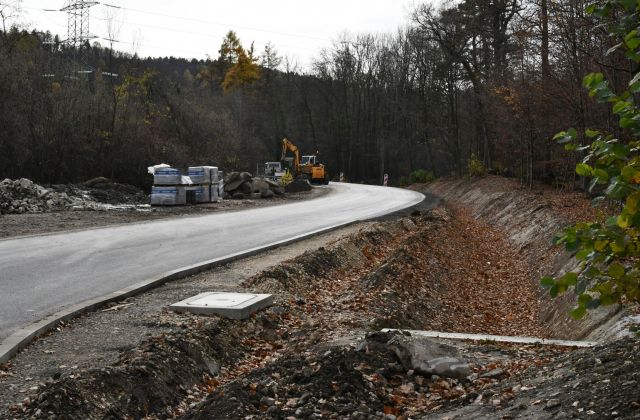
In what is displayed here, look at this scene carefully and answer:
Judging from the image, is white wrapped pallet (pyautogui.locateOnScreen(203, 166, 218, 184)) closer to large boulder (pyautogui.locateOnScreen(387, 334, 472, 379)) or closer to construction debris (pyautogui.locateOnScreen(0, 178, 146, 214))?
construction debris (pyautogui.locateOnScreen(0, 178, 146, 214))

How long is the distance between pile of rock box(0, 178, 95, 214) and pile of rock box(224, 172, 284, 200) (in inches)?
450

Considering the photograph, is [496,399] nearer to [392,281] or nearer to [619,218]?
[619,218]

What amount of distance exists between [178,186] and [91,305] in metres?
18.1

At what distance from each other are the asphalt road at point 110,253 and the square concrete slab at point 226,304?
154 centimetres

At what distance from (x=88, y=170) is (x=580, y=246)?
31181 millimetres

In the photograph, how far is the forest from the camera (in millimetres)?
20141

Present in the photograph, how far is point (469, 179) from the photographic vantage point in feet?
138

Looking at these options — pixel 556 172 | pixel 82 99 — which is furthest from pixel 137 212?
pixel 556 172

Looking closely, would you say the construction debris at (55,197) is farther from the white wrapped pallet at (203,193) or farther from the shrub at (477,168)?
the shrub at (477,168)

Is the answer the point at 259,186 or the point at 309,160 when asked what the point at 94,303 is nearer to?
the point at 259,186

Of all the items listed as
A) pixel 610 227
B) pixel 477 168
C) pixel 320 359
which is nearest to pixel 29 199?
pixel 320 359

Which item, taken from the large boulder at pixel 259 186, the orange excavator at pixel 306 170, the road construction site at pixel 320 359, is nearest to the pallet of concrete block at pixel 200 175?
the large boulder at pixel 259 186

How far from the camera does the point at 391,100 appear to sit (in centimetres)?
7362

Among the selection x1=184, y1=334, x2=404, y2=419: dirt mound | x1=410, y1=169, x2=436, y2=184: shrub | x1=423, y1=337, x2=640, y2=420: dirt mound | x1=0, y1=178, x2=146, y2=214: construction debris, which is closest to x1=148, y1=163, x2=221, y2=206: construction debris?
x1=0, y1=178, x2=146, y2=214: construction debris
